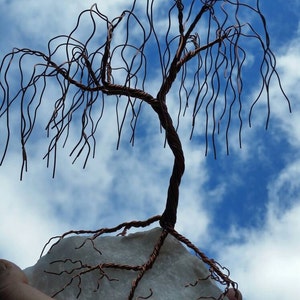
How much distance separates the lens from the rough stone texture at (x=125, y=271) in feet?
4.08

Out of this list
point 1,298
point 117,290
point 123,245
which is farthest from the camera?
point 123,245

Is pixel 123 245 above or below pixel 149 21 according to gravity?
below

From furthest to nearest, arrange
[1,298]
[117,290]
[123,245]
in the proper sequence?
[123,245], [117,290], [1,298]

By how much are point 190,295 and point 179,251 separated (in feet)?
0.31

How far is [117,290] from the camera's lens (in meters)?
1.24

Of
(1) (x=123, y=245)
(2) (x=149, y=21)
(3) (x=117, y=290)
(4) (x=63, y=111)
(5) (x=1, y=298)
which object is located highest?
(2) (x=149, y=21)

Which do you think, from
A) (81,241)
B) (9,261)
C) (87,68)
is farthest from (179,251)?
(87,68)

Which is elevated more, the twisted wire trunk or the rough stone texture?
the twisted wire trunk

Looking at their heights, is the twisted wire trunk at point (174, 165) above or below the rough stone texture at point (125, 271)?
above

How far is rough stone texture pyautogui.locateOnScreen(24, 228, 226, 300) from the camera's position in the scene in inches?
48.9

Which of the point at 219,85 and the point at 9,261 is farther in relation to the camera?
the point at 219,85

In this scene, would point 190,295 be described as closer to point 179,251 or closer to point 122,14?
point 179,251

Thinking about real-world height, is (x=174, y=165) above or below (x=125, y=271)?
above

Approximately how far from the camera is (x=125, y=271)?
1.27 metres
